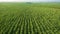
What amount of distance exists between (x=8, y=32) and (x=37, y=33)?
3567mm

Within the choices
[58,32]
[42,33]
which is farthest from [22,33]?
[58,32]

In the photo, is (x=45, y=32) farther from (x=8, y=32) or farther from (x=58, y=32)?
(x=8, y=32)

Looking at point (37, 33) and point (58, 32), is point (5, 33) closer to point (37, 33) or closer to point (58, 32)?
point (37, 33)

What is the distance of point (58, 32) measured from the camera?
13.7 metres

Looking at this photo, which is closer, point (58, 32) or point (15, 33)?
point (15, 33)

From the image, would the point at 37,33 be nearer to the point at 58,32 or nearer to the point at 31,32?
the point at 31,32

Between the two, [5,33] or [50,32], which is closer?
[5,33]

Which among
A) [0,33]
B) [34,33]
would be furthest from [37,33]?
[0,33]

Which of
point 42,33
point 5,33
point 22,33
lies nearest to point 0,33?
point 5,33

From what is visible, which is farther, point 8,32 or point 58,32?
point 58,32

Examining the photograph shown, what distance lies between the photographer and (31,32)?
514 inches

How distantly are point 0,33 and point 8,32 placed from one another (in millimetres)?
950

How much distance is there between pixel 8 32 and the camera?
42.0 feet

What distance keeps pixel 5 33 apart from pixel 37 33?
3.87 meters
